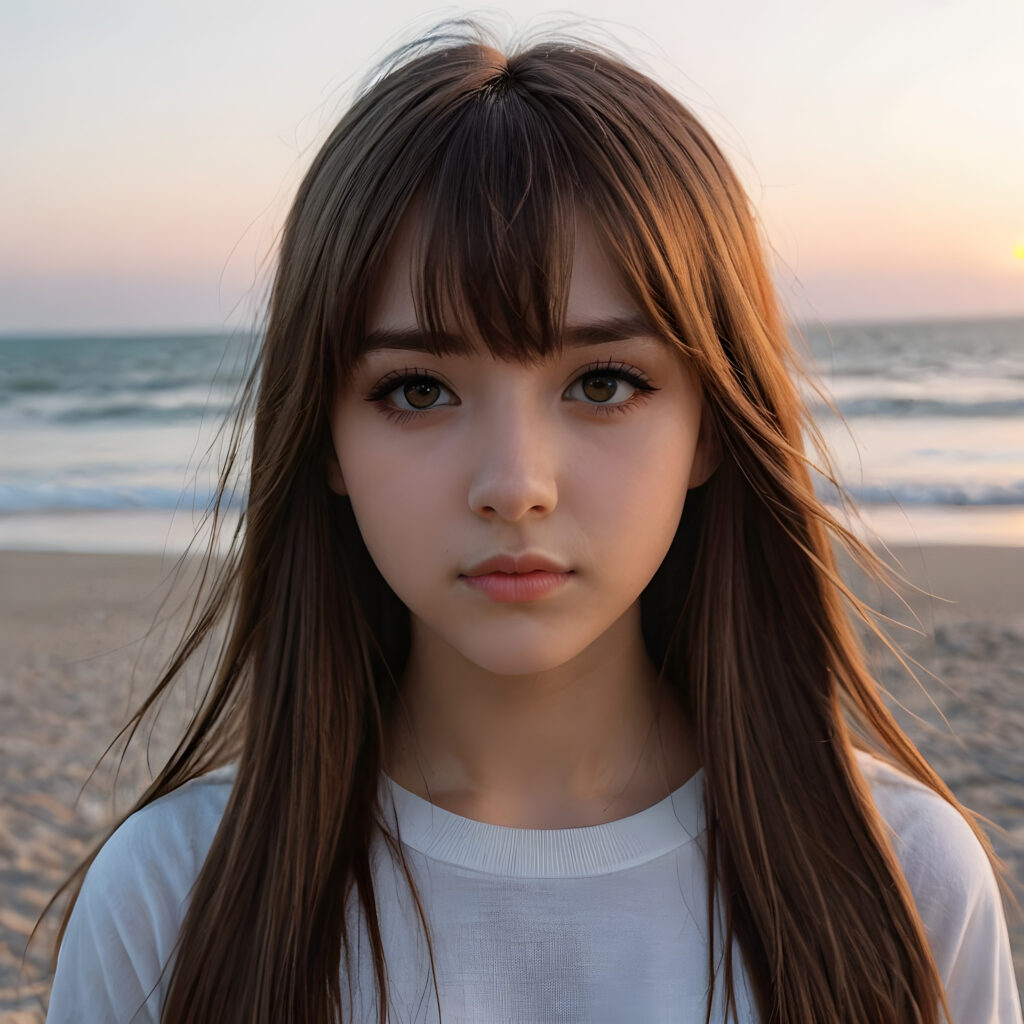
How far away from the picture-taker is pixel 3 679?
19.2 ft

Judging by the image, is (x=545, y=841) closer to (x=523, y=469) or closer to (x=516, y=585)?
(x=516, y=585)

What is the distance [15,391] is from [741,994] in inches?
655

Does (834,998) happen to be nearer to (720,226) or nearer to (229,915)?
(229,915)

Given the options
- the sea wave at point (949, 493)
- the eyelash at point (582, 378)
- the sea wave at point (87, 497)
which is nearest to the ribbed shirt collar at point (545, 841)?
the eyelash at point (582, 378)

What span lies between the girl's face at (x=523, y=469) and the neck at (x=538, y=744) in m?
0.19

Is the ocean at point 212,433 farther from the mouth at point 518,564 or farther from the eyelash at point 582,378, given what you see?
the mouth at point 518,564

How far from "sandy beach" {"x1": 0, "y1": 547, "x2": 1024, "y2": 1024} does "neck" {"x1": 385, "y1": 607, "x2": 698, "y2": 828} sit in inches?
64.0

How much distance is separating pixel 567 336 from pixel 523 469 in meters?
0.16

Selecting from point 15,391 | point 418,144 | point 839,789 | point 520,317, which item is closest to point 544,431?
point 520,317

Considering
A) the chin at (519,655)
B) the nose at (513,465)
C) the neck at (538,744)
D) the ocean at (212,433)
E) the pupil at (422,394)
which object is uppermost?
the pupil at (422,394)

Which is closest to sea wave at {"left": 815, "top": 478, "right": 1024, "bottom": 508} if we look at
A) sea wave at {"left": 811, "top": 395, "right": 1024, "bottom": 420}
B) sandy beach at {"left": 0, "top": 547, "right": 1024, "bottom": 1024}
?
sandy beach at {"left": 0, "top": 547, "right": 1024, "bottom": 1024}

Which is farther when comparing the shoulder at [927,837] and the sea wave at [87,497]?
the sea wave at [87,497]

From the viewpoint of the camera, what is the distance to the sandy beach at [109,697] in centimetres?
398

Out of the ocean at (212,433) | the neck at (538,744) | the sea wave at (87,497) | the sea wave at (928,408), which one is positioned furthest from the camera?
the sea wave at (928,408)
